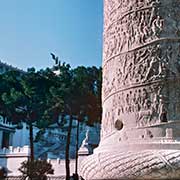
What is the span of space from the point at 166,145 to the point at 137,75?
2.48ft

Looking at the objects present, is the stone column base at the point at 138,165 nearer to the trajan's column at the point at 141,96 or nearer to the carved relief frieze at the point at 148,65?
the trajan's column at the point at 141,96

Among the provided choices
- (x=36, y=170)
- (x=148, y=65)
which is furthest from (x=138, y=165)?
(x=36, y=170)

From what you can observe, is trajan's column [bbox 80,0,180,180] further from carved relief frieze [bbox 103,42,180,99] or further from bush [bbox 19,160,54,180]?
bush [bbox 19,160,54,180]

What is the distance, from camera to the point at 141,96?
349cm

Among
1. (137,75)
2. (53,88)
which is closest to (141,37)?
(137,75)

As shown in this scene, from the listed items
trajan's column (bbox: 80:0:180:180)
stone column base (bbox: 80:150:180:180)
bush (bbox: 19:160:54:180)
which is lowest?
bush (bbox: 19:160:54:180)

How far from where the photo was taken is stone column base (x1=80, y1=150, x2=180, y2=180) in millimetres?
3006

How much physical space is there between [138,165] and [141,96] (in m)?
0.72

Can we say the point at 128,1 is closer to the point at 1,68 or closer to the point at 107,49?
the point at 107,49

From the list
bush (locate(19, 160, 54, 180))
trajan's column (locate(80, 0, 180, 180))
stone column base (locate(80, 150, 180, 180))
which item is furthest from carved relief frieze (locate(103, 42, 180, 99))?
bush (locate(19, 160, 54, 180))

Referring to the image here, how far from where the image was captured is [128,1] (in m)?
3.84

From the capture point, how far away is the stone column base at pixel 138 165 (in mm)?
3006

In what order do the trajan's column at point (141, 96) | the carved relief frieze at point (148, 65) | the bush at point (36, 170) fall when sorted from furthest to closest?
the bush at point (36, 170) → the carved relief frieze at point (148, 65) → the trajan's column at point (141, 96)

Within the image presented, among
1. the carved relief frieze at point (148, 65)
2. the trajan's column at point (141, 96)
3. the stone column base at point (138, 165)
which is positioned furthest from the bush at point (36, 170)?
the stone column base at point (138, 165)
